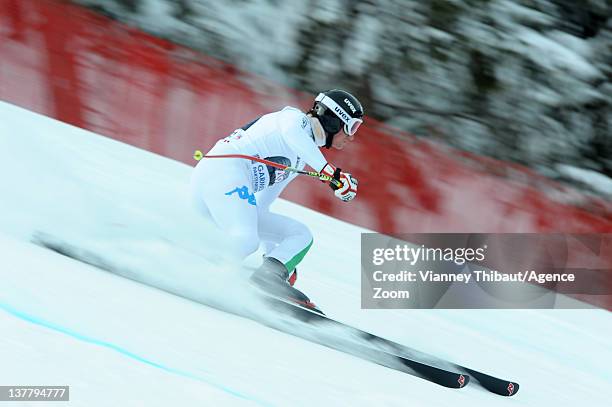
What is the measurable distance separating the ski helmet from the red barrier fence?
271 centimetres

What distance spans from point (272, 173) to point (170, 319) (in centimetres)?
112

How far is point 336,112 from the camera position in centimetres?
438

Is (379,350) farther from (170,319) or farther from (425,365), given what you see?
(170,319)

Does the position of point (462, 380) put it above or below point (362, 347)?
below

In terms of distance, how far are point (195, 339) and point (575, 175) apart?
556 centimetres

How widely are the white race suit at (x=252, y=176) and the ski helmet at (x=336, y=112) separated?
0.08 metres

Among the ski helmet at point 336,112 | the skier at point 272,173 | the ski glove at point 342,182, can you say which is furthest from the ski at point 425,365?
the ski helmet at point 336,112

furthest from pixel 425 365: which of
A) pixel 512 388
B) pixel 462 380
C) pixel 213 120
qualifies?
pixel 213 120

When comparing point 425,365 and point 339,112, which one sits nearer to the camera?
point 425,365

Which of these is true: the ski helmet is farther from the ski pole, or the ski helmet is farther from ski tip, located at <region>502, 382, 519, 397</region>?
ski tip, located at <region>502, 382, 519, 397</region>

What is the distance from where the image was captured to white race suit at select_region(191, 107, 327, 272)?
14.1 ft

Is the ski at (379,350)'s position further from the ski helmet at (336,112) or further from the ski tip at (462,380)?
the ski helmet at (336,112)

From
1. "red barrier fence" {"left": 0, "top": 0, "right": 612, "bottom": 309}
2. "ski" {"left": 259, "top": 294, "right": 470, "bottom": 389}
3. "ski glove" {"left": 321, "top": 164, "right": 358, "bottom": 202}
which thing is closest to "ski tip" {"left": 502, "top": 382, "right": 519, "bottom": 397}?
"ski" {"left": 259, "top": 294, "right": 470, "bottom": 389}

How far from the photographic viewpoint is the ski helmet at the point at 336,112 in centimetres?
438
